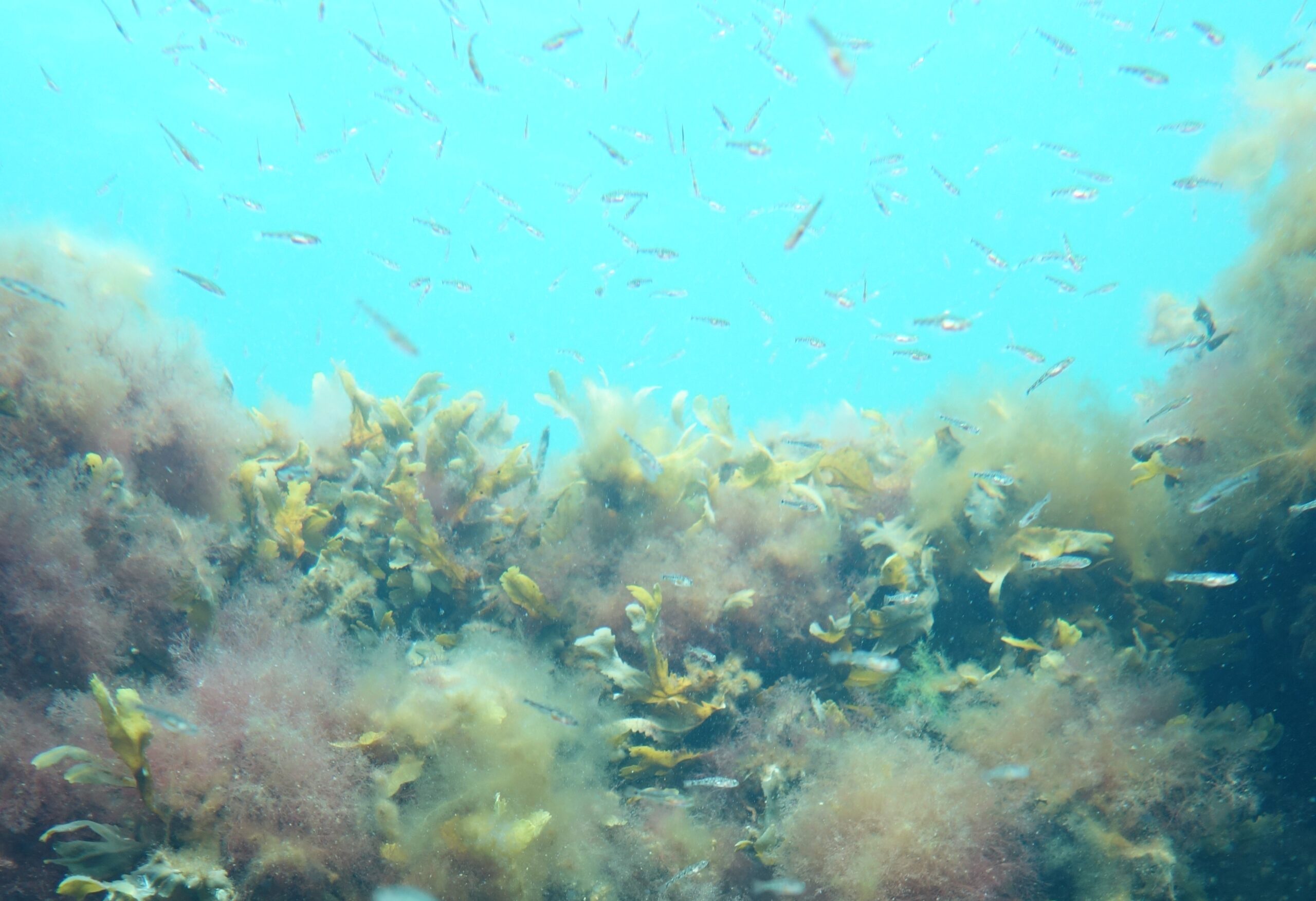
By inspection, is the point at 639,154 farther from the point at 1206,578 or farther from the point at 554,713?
the point at 554,713

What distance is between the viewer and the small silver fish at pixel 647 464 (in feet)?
14.7

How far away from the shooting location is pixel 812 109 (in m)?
34.2

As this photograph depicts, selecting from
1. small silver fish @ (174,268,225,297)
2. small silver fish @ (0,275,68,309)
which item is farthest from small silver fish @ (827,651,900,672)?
small silver fish @ (174,268,225,297)

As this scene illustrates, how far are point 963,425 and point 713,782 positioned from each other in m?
3.43

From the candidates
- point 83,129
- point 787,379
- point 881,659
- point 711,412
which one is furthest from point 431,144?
point 787,379

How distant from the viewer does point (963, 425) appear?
4.90 metres

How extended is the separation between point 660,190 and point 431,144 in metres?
15.1

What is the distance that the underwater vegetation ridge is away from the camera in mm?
2740

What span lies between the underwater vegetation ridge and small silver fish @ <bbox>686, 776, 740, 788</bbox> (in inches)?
1.0

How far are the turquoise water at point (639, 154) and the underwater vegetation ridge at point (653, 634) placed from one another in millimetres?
1547

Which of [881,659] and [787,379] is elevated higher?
[787,379]

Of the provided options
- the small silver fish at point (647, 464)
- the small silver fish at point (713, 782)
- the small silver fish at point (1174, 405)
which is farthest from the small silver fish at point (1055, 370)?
the small silver fish at point (713, 782)

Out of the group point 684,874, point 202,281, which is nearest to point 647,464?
point 684,874

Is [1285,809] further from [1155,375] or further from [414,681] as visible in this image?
[1155,375]
